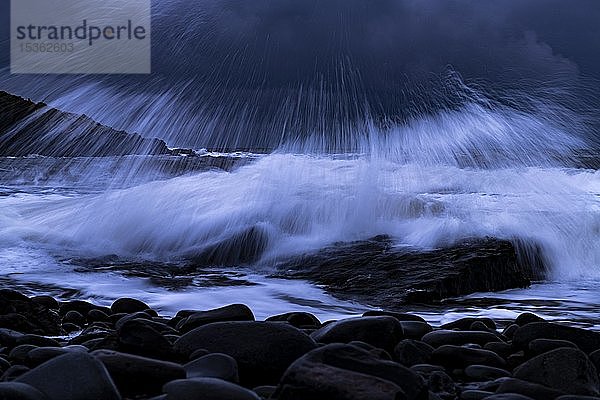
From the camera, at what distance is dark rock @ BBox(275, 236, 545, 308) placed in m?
4.53

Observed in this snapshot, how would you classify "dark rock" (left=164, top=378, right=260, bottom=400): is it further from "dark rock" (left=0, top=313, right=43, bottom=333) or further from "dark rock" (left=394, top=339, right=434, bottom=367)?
"dark rock" (left=0, top=313, right=43, bottom=333)

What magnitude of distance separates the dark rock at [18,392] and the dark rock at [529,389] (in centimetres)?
133

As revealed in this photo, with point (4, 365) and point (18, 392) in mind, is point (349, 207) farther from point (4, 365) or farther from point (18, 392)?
point (18, 392)

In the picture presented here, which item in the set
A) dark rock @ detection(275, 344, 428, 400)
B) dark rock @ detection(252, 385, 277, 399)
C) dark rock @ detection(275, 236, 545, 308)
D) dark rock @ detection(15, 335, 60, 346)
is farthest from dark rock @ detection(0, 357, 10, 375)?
dark rock @ detection(275, 236, 545, 308)

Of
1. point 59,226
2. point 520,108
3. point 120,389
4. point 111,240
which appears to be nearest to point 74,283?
point 111,240

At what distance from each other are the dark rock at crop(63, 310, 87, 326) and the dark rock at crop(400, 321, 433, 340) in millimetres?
1661

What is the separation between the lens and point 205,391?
68.4 inches

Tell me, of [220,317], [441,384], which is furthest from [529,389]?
[220,317]

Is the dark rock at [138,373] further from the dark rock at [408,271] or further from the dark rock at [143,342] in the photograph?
the dark rock at [408,271]

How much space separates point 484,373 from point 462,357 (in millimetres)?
132

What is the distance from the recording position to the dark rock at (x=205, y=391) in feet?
5.66

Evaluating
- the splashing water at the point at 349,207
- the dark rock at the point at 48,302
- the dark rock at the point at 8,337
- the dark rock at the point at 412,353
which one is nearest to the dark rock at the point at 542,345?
the dark rock at the point at 412,353

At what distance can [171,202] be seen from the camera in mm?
7453

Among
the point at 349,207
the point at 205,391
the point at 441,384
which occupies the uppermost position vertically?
the point at 349,207
